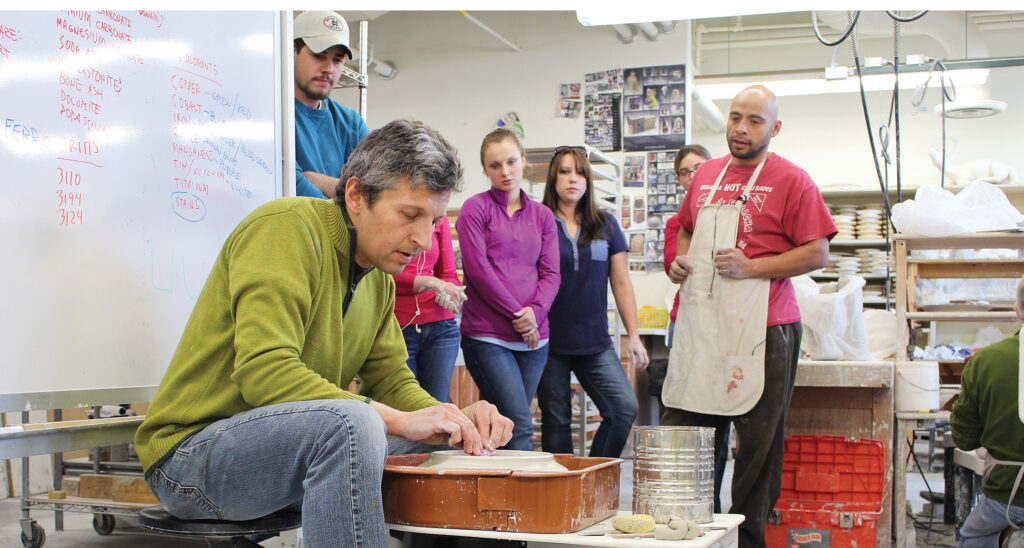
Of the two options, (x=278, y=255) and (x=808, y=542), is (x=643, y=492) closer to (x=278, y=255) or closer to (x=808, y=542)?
(x=278, y=255)

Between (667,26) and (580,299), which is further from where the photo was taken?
(667,26)

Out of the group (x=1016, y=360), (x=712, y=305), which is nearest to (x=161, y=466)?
(x=712, y=305)

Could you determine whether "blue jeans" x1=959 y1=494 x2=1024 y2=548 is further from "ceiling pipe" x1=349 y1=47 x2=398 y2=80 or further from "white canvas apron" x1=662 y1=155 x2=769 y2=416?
"ceiling pipe" x1=349 y1=47 x2=398 y2=80

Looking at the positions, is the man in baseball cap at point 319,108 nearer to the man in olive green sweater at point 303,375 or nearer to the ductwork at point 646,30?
the man in olive green sweater at point 303,375

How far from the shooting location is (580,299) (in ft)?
11.3

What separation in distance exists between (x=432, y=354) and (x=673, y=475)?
1.43 m

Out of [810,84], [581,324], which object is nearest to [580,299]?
[581,324]

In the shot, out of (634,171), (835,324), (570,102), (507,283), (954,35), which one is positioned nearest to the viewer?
(507,283)

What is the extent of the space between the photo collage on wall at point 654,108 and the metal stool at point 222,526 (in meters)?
6.68

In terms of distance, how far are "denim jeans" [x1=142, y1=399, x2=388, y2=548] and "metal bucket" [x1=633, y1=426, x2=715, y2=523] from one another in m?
0.56

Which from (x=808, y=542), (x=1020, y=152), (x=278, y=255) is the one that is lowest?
(x=808, y=542)

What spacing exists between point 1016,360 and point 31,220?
2576 mm

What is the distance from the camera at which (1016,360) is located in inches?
99.4

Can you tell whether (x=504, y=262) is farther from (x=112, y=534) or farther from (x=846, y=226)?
(x=846, y=226)
